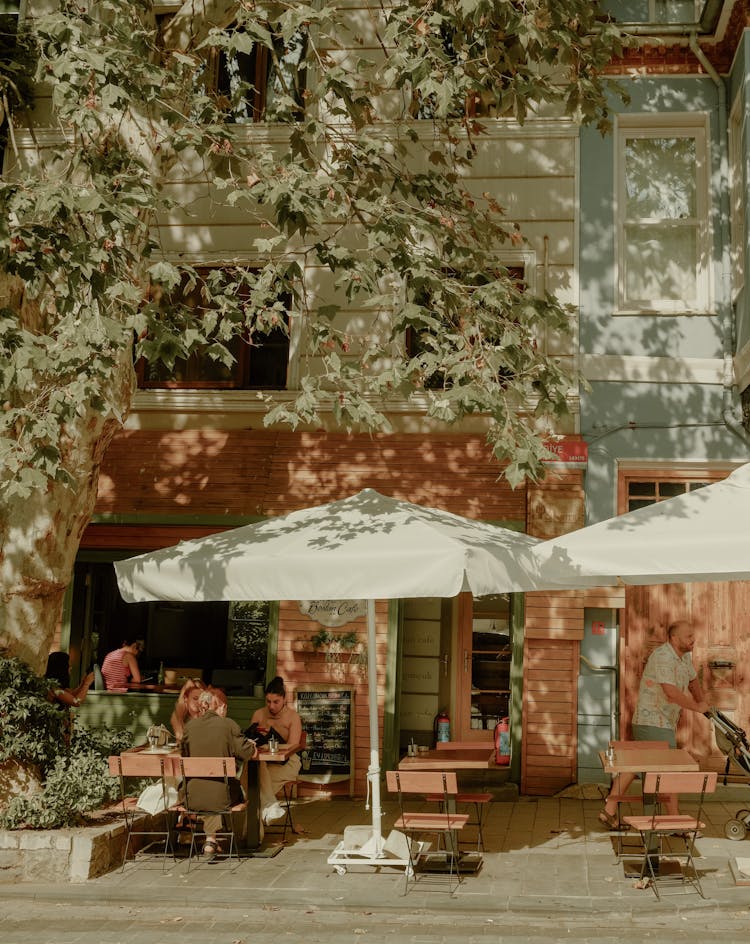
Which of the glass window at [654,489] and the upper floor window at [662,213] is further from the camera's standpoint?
the upper floor window at [662,213]

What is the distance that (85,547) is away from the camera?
42.0ft

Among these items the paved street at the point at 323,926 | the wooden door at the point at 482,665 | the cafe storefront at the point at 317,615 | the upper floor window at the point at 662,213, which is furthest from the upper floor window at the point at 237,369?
the paved street at the point at 323,926

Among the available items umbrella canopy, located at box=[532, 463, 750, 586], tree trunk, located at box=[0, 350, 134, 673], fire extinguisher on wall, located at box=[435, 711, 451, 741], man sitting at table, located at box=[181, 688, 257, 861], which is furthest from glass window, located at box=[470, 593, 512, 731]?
tree trunk, located at box=[0, 350, 134, 673]

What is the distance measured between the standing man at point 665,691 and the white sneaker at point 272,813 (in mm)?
3031

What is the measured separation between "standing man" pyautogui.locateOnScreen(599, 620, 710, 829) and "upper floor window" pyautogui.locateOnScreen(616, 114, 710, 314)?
4378mm

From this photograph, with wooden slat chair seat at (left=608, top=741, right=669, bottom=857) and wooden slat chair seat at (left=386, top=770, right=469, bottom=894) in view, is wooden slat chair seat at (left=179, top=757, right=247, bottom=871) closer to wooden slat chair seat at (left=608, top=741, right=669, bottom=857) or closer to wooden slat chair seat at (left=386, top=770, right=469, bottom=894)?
wooden slat chair seat at (left=386, top=770, right=469, bottom=894)

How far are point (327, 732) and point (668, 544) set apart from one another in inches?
223

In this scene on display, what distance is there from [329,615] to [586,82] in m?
6.31

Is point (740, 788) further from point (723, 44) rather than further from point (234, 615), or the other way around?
point (723, 44)

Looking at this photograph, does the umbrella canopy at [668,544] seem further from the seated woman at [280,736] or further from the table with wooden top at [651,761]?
the seated woman at [280,736]

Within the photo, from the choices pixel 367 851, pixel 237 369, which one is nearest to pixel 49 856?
pixel 367 851

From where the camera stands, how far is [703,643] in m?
12.2

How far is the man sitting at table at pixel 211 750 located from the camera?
8.88 metres

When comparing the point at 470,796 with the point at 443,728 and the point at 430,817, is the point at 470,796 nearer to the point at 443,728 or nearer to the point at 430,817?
the point at 430,817
